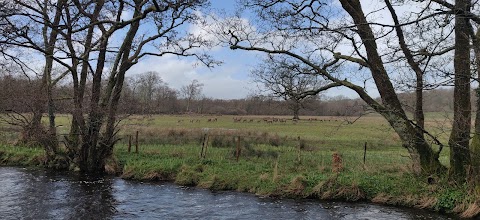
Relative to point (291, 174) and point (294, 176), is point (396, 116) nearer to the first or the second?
point (294, 176)

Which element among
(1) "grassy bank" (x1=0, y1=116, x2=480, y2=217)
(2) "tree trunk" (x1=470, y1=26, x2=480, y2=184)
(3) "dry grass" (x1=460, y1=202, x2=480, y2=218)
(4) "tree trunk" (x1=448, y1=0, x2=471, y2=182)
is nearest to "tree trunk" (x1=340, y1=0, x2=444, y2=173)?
(1) "grassy bank" (x1=0, y1=116, x2=480, y2=217)

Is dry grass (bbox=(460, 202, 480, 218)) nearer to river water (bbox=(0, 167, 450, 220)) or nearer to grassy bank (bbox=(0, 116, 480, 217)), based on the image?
grassy bank (bbox=(0, 116, 480, 217))

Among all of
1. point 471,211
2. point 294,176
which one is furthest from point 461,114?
point 294,176

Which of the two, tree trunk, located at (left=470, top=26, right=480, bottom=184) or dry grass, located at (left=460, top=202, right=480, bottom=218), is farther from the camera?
dry grass, located at (left=460, top=202, right=480, bottom=218)

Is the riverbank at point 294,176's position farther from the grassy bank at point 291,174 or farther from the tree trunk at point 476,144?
the tree trunk at point 476,144

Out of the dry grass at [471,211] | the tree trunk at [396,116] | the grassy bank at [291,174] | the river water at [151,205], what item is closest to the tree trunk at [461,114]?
the grassy bank at [291,174]

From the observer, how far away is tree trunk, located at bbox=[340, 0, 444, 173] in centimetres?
1358

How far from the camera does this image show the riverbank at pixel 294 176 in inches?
500

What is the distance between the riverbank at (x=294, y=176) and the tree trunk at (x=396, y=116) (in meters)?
0.61

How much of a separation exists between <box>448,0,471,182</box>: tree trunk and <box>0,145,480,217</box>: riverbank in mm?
653

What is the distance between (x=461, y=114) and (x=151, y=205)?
32.0 feet

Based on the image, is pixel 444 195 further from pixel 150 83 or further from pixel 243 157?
pixel 150 83

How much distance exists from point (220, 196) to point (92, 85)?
29.6 ft

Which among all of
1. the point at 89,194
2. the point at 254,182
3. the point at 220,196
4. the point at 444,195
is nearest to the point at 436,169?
the point at 444,195
